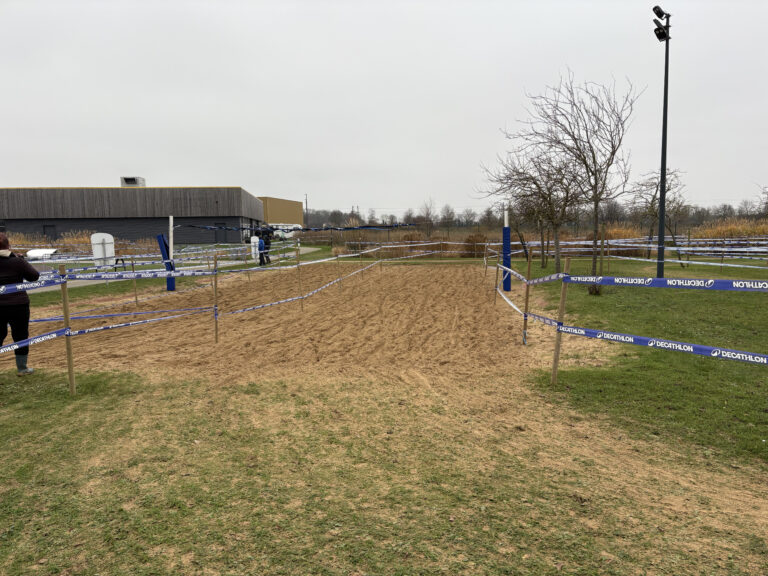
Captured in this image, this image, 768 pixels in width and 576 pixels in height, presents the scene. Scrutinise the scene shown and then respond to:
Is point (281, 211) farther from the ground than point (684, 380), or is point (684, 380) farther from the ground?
point (281, 211)

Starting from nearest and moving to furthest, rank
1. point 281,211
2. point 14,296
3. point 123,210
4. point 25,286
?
point 25,286 → point 14,296 → point 123,210 → point 281,211

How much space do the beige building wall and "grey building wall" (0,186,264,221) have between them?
2416cm

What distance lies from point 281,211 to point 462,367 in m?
81.8

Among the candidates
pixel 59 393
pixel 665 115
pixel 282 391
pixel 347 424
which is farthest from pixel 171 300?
pixel 665 115

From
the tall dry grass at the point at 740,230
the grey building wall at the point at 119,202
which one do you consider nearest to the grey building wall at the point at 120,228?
the grey building wall at the point at 119,202

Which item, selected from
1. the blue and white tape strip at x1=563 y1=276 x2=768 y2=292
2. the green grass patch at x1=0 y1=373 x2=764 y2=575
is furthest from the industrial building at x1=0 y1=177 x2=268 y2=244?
the blue and white tape strip at x1=563 y1=276 x2=768 y2=292

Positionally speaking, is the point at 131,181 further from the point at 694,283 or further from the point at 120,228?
the point at 694,283

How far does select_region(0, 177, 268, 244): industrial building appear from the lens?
4822 centimetres

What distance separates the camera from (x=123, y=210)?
4897cm

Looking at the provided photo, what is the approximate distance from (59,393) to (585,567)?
6.39 meters

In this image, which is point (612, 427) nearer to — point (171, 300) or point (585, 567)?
point (585, 567)

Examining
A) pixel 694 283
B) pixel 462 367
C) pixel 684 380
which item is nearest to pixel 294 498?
pixel 462 367

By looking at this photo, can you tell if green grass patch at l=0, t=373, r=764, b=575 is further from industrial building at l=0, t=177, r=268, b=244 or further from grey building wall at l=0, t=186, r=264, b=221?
grey building wall at l=0, t=186, r=264, b=221

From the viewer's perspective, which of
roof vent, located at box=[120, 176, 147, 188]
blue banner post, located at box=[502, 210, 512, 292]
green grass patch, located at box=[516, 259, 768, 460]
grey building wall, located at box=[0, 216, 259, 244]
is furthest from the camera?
roof vent, located at box=[120, 176, 147, 188]
